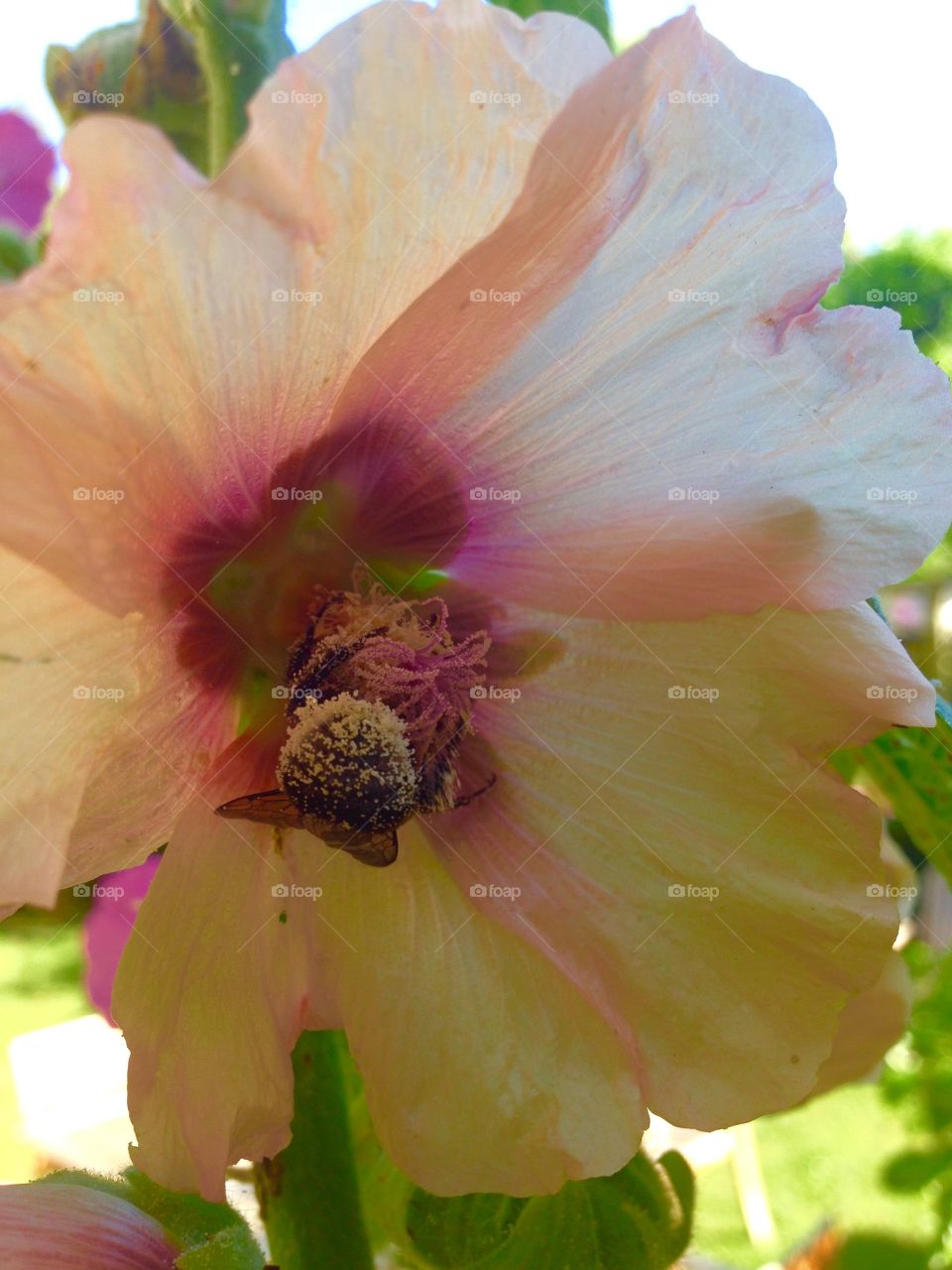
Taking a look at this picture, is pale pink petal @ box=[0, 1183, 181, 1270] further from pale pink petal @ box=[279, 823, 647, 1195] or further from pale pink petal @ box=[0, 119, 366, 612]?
pale pink petal @ box=[0, 119, 366, 612]

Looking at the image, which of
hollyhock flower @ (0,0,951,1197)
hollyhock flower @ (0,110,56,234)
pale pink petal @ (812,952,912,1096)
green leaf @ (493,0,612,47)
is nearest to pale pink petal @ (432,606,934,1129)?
hollyhock flower @ (0,0,951,1197)

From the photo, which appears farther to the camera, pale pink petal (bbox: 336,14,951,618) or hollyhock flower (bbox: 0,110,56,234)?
hollyhock flower (bbox: 0,110,56,234)

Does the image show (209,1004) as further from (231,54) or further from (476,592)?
(231,54)

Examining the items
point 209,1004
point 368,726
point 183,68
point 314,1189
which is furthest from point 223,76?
point 314,1189

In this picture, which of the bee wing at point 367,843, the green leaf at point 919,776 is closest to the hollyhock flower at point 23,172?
the bee wing at point 367,843

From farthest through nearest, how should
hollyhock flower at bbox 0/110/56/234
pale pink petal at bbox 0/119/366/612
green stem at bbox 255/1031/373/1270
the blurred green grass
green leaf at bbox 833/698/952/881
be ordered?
the blurred green grass → hollyhock flower at bbox 0/110/56/234 → green leaf at bbox 833/698/952/881 → green stem at bbox 255/1031/373/1270 → pale pink petal at bbox 0/119/366/612

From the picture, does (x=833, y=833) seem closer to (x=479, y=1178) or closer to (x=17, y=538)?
(x=479, y=1178)
